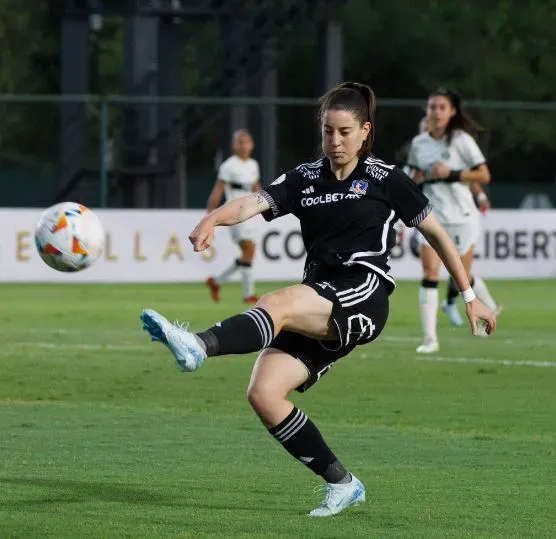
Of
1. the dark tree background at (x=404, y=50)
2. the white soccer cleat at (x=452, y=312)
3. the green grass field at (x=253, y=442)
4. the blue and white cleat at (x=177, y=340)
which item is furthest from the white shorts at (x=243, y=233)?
the dark tree background at (x=404, y=50)

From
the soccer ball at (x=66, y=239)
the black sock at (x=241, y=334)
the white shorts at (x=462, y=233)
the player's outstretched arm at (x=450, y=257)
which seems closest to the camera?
the black sock at (x=241, y=334)

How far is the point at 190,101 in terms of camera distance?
30.2 meters

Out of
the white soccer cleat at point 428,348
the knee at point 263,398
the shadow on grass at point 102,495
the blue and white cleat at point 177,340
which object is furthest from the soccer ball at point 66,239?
the white soccer cleat at point 428,348

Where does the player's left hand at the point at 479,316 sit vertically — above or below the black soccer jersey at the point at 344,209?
below

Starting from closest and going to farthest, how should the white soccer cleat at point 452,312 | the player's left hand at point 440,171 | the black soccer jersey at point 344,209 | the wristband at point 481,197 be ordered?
the black soccer jersey at point 344,209 < the player's left hand at point 440,171 < the white soccer cleat at point 452,312 < the wristband at point 481,197

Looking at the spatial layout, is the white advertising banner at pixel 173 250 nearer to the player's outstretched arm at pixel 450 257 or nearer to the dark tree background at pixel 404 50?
the player's outstretched arm at pixel 450 257

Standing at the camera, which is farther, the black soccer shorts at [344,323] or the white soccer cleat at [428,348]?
the white soccer cleat at [428,348]

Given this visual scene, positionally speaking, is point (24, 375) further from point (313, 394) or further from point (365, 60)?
point (365, 60)

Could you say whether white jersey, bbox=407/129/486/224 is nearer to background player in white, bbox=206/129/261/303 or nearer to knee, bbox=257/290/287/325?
background player in white, bbox=206/129/261/303

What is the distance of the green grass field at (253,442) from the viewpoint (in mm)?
7801

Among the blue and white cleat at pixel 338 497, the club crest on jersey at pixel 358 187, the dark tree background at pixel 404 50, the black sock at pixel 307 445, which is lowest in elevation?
the blue and white cleat at pixel 338 497

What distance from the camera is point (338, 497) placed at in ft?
26.0

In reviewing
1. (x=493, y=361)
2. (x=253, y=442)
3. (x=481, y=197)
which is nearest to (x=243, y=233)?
(x=481, y=197)

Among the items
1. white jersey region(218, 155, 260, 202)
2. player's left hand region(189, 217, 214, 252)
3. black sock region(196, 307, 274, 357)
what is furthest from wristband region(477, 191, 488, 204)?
player's left hand region(189, 217, 214, 252)
